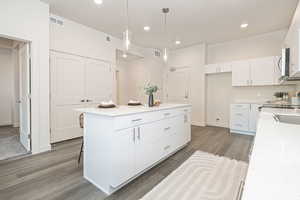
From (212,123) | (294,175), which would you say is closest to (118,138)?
(294,175)

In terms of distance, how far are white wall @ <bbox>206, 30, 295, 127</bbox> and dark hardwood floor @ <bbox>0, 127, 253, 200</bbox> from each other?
→ 1973mm

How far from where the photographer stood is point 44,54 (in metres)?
2.88

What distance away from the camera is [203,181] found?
1892 millimetres

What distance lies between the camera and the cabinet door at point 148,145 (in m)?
1.94

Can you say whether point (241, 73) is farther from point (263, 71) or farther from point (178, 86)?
point (178, 86)

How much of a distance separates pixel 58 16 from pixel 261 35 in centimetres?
548

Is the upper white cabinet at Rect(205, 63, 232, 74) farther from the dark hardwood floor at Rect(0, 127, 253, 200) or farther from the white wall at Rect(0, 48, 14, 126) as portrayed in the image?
the white wall at Rect(0, 48, 14, 126)

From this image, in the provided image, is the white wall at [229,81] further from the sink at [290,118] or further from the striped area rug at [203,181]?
the sink at [290,118]

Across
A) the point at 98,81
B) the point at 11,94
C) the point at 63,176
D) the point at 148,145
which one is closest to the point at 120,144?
the point at 148,145

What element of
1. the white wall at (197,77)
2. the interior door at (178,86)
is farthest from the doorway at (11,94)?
the white wall at (197,77)

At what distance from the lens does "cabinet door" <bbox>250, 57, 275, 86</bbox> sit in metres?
3.83

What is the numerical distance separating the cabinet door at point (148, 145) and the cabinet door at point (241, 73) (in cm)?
325

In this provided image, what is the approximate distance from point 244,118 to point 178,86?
253 cm

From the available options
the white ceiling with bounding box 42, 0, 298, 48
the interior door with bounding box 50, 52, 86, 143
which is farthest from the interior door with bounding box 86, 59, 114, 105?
the white ceiling with bounding box 42, 0, 298, 48
